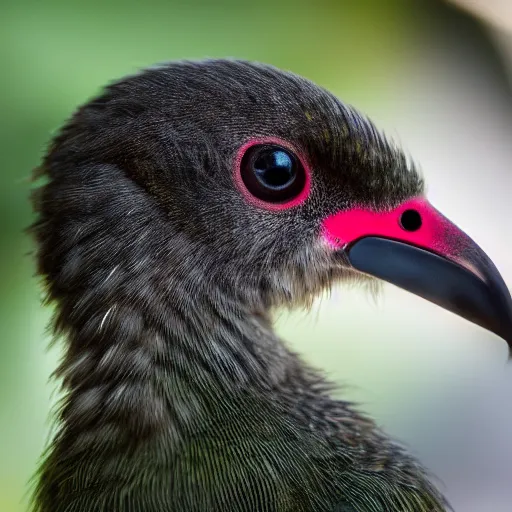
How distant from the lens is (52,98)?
201cm

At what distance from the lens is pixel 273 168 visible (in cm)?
106

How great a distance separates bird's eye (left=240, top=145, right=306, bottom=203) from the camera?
3.47 ft

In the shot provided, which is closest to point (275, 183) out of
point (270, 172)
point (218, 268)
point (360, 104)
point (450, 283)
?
point (270, 172)

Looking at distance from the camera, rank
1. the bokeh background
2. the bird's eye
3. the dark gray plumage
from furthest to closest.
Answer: the bokeh background
the bird's eye
the dark gray plumage

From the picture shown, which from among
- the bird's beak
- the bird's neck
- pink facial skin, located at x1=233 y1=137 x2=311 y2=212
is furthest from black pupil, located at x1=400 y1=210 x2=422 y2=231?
the bird's neck

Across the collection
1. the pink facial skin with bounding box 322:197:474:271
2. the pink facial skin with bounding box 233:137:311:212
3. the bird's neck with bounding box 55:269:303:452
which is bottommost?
the bird's neck with bounding box 55:269:303:452

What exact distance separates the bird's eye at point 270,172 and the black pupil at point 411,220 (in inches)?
6.9

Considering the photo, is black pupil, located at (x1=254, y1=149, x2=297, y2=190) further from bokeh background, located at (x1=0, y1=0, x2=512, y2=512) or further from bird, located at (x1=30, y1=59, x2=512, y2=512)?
bokeh background, located at (x1=0, y1=0, x2=512, y2=512)

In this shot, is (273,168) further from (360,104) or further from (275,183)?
(360,104)

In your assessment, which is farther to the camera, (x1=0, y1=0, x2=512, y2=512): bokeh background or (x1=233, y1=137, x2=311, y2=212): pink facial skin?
(x1=0, y1=0, x2=512, y2=512): bokeh background

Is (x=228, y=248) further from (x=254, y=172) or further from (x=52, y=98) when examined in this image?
(x=52, y=98)

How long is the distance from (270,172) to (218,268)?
6.2 inches

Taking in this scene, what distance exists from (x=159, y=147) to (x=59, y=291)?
0.83 ft

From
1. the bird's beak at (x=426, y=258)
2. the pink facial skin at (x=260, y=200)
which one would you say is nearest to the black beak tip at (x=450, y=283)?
the bird's beak at (x=426, y=258)
